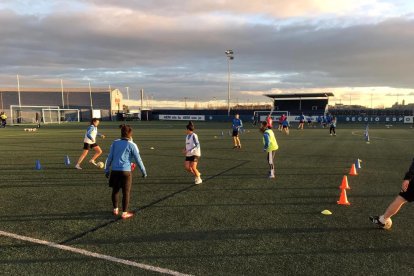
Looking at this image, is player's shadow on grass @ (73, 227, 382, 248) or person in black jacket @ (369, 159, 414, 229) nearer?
person in black jacket @ (369, 159, 414, 229)

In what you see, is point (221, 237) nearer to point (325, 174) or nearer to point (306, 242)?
point (306, 242)

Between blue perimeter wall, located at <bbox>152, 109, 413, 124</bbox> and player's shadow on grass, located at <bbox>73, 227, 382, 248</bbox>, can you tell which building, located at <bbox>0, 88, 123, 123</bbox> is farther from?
player's shadow on grass, located at <bbox>73, 227, 382, 248</bbox>

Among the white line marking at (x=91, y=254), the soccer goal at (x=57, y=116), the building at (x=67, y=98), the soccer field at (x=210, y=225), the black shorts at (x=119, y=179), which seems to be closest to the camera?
the white line marking at (x=91, y=254)

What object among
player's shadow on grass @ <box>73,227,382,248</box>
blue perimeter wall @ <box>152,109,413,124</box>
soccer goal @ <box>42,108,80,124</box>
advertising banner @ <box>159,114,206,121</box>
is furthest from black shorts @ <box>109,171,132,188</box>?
advertising banner @ <box>159,114,206,121</box>

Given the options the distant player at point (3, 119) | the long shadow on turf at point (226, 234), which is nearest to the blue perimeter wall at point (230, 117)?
the distant player at point (3, 119)

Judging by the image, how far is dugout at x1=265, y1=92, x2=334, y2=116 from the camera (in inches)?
2781

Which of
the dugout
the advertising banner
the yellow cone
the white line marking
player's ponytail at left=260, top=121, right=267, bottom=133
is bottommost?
the yellow cone

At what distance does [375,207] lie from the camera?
7.47m

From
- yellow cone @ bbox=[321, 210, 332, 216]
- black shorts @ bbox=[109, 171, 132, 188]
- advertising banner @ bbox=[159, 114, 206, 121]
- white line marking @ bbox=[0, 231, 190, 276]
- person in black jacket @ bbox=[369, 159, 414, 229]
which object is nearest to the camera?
white line marking @ bbox=[0, 231, 190, 276]

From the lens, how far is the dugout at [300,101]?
70.6 meters

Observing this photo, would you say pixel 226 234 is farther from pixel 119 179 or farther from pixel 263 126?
pixel 263 126

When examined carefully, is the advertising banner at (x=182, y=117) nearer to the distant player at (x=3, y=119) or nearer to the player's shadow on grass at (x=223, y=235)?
the distant player at (x=3, y=119)

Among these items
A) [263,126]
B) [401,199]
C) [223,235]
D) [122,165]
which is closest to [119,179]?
[122,165]

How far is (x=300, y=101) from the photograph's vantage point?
230 feet
